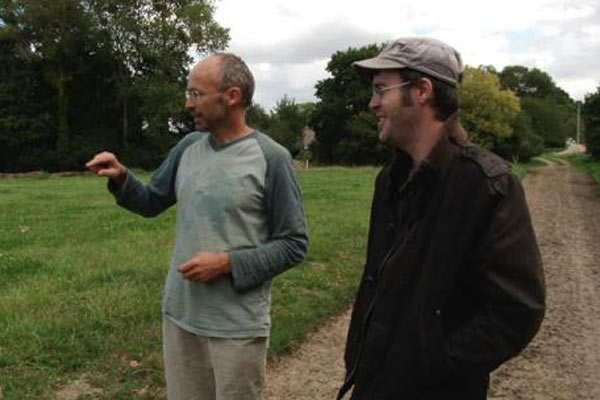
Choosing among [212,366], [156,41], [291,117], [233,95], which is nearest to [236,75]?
[233,95]

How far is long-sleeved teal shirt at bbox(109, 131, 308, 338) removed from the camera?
3.09 meters

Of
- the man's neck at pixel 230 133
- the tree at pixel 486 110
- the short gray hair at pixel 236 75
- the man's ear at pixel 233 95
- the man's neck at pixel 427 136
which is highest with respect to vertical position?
the tree at pixel 486 110

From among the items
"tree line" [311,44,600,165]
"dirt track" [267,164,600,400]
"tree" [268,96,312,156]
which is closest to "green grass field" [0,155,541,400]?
"dirt track" [267,164,600,400]

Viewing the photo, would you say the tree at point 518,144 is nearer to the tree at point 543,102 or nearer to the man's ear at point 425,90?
the tree at point 543,102

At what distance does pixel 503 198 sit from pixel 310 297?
592 centimetres

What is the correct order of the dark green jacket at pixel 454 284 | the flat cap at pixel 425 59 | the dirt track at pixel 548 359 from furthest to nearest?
the dirt track at pixel 548 359 → the flat cap at pixel 425 59 → the dark green jacket at pixel 454 284

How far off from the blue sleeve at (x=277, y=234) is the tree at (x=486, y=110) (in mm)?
55219

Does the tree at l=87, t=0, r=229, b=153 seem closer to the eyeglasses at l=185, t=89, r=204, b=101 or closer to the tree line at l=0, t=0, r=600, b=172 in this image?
the tree line at l=0, t=0, r=600, b=172

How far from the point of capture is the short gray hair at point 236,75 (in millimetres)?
3096

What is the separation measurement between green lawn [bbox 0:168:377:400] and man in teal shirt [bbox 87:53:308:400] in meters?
1.93

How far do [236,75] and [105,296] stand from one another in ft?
15.4

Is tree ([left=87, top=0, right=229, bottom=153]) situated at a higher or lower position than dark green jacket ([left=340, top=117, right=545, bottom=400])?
higher

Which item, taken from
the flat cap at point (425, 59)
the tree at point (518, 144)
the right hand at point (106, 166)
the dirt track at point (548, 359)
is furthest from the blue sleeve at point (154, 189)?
the tree at point (518, 144)

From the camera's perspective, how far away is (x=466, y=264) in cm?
212
